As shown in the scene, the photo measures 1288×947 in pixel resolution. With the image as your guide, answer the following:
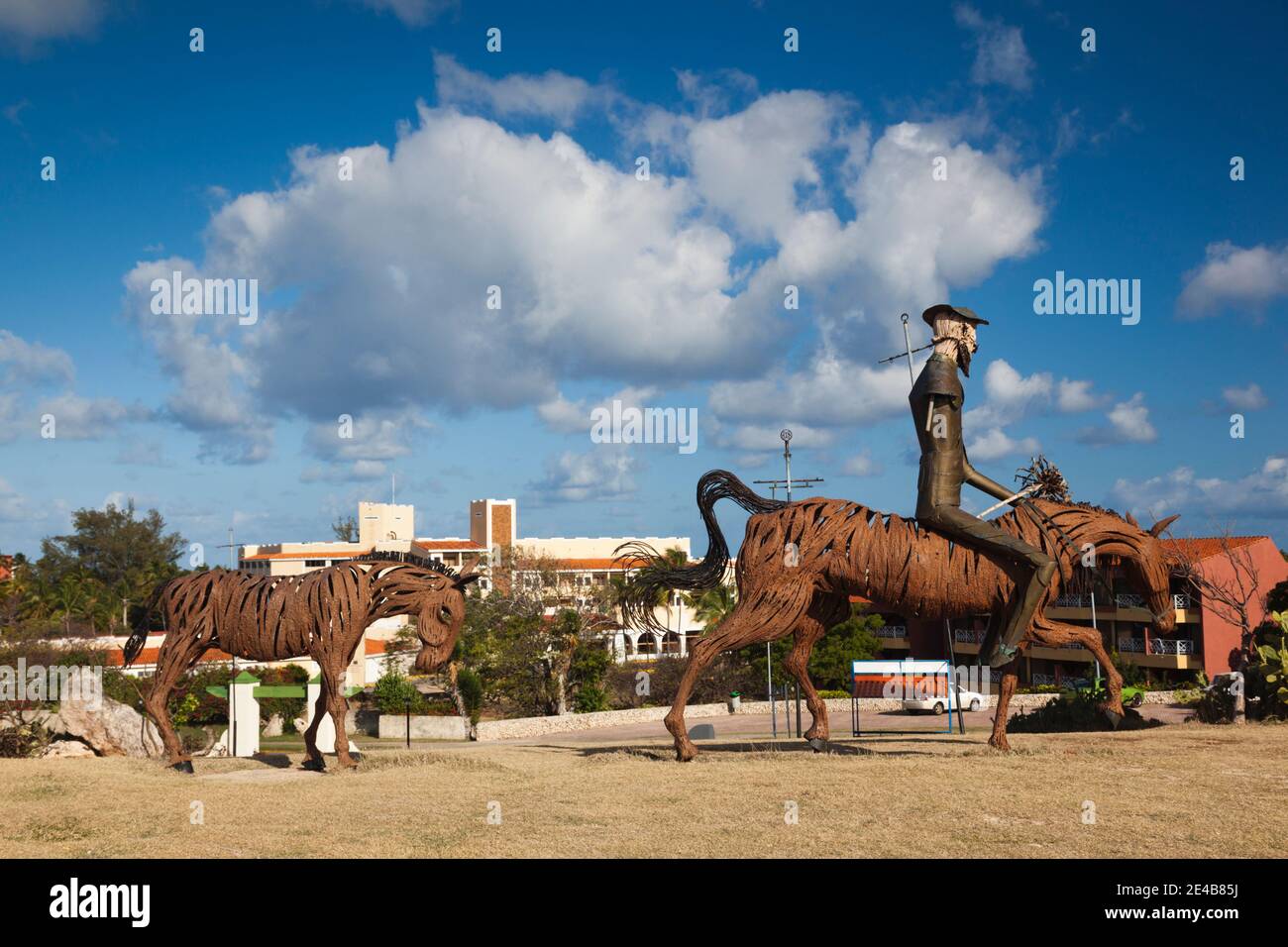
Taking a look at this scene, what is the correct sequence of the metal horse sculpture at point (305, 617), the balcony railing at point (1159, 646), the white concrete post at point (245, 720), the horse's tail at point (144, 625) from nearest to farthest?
the metal horse sculpture at point (305, 617)
the horse's tail at point (144, 625)
the white concrete post at point (245, 720)
the balcony railing at point (1159, 646)

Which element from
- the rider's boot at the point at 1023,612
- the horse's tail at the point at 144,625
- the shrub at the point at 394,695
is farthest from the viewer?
the shrub at the point at 394,695

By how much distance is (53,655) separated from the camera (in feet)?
92.9

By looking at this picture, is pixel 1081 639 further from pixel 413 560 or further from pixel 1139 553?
pixel 413 560

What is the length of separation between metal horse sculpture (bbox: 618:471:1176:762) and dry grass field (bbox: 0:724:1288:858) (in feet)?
4.31

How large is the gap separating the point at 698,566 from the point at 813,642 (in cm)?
173

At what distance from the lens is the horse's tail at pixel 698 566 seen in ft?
41.9

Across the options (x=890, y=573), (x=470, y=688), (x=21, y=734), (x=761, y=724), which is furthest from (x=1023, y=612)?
(x=470, y=688)

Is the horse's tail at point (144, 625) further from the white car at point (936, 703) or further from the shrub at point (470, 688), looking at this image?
the white car at point (936, 703)

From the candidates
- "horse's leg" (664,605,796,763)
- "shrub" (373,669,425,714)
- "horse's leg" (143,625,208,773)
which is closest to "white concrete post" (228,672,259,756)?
"horse's leg" (143,625,208,773)

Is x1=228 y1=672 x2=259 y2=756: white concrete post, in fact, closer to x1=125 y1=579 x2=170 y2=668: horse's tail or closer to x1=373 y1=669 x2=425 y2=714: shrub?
x1=125 y1=579 x2=170 y2=668: horse's tail

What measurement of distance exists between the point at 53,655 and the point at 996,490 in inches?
1038

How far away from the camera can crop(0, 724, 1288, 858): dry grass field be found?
731cm

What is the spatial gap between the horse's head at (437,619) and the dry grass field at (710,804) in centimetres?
129

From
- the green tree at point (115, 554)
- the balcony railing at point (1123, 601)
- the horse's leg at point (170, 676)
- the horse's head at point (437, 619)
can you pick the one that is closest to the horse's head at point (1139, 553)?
the horse's head at point (437, 619)
